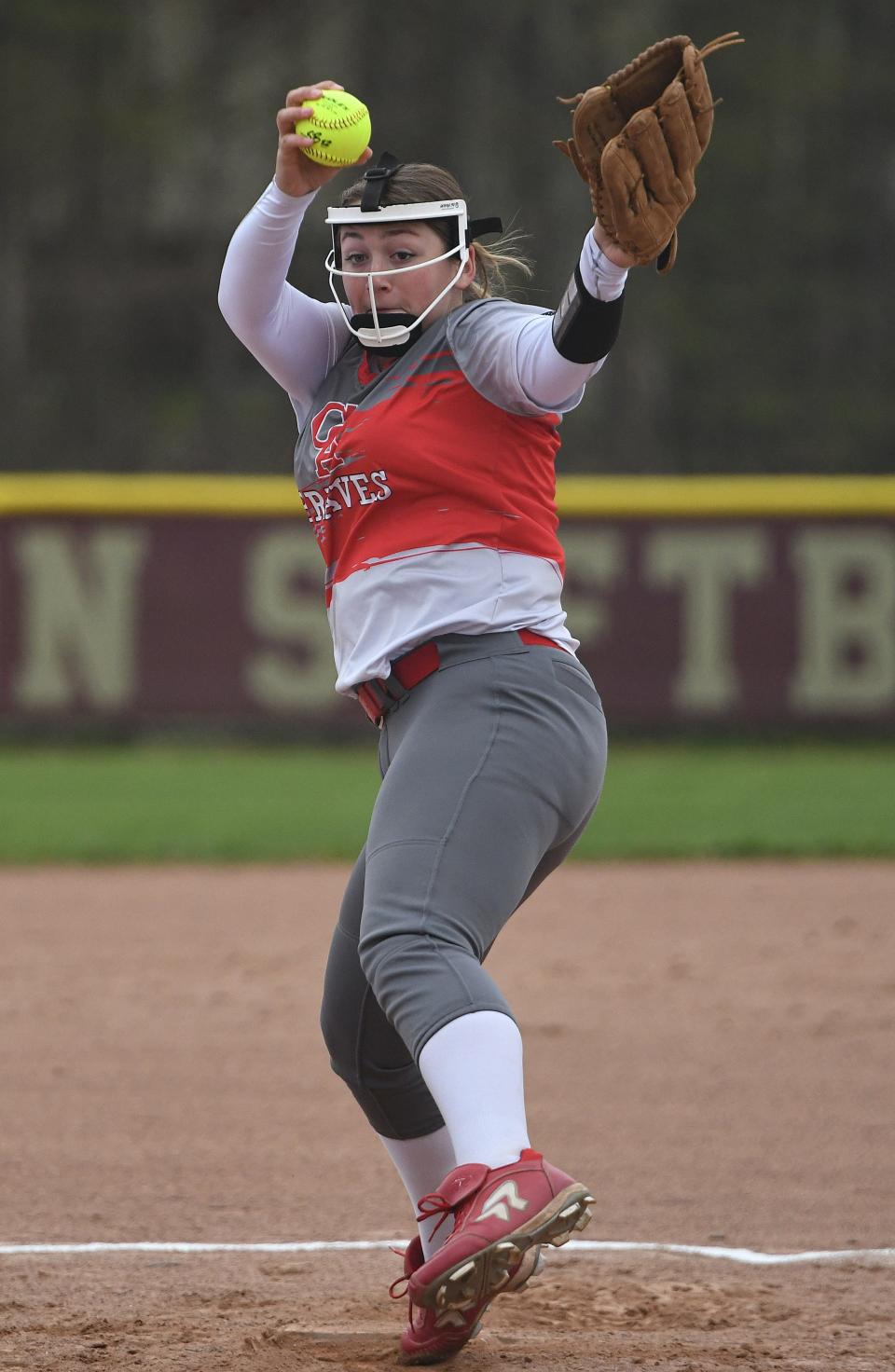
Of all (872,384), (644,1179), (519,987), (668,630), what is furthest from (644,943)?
(872,384)

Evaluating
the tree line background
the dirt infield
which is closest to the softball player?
the dirt infield

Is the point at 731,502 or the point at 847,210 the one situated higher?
the point at 847,210

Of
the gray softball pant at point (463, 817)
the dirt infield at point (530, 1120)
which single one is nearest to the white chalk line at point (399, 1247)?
the dirt infield at point (530, 1120)

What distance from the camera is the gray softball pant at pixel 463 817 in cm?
260

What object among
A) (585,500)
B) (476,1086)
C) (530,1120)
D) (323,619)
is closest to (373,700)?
(476,1086)

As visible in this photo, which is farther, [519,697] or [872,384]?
[872,384]

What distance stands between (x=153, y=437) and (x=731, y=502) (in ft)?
31.7

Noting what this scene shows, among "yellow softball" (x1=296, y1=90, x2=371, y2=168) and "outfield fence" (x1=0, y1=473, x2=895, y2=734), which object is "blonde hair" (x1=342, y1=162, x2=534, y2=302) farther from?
"outfield fence" (x1=0, y1=473, x2=895, y2=734)

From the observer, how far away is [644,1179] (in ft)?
13.9

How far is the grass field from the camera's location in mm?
9492

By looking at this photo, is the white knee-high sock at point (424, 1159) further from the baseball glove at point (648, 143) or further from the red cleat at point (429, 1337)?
the baseball glove at point (648, 143)

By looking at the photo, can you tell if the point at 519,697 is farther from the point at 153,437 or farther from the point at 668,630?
the point at 153,437

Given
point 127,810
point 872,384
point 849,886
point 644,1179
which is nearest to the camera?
point 644,1179

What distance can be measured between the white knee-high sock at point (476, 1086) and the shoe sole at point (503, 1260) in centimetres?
11
